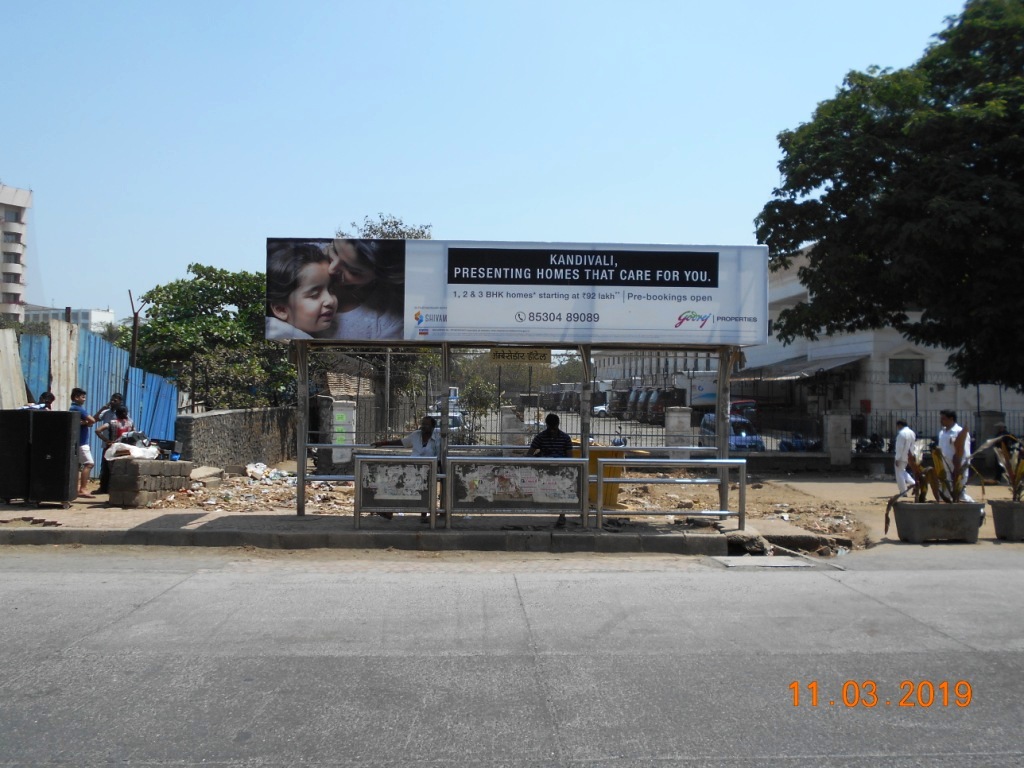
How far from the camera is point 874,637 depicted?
654cm

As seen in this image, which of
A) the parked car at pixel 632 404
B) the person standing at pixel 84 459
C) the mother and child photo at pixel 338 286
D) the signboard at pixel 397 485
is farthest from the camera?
the parked car at pixel 632 404

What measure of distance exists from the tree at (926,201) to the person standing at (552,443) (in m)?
14.6

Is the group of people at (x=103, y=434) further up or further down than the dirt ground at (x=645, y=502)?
further up

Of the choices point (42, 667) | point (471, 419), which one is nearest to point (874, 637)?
point (42, 667)

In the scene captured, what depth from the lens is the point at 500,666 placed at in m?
5.74

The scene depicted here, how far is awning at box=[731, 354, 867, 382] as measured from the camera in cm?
3669

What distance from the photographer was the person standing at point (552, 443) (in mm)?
11383

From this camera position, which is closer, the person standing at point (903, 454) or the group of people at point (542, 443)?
the group of people at point (542, 443)

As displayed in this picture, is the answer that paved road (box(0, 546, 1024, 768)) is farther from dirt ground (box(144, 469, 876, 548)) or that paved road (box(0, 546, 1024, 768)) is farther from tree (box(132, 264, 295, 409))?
tree (box(132, 264, 295, 409))

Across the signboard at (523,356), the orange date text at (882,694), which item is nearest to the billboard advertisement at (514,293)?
the signboard at (523,356)

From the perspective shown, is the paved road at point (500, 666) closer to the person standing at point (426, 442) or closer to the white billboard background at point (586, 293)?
the person standing at point (426, 442)

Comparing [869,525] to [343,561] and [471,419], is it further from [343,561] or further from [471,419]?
[343,561]

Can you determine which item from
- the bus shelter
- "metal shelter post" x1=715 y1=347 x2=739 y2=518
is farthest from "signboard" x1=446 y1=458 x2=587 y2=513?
"metal shelter post" x1=715 y1=347 x2=739 y2=518

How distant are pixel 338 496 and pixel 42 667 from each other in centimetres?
906
